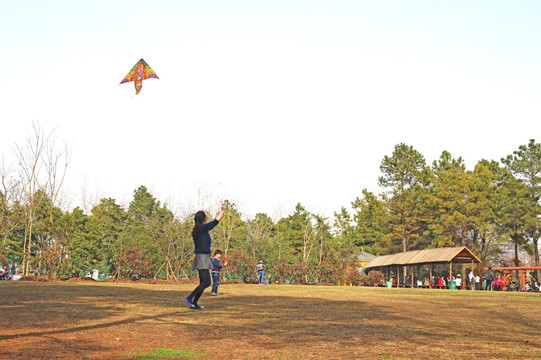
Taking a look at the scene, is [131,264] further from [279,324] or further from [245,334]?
[245,334]

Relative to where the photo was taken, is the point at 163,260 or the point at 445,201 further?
the point at 445,201

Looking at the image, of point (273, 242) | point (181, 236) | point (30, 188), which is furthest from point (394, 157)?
point (30, 188)

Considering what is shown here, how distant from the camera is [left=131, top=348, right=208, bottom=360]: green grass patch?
5.63m

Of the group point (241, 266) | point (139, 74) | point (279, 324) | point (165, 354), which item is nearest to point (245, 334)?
point (279, 324)

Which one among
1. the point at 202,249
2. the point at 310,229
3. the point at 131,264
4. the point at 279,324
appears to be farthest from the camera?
the point at 310,229

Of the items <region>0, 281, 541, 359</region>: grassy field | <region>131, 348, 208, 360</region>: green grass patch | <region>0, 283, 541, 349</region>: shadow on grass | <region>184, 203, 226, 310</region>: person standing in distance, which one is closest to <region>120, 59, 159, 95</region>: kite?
<region>0, 283, 541, 349</region>: shadow on grass

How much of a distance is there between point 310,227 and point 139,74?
160 ft

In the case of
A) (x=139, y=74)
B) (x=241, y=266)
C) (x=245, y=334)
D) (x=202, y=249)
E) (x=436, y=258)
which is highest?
(x=139, y=74)

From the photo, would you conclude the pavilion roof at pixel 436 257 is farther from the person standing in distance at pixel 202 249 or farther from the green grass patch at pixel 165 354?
the green grass patch at pixel 165 354

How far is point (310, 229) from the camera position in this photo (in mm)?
65938

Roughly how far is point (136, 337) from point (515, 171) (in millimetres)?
65476

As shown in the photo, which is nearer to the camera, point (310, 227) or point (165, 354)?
point (165, 354)

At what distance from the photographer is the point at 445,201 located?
62500 mm

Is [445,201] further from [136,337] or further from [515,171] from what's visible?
[136,337]
